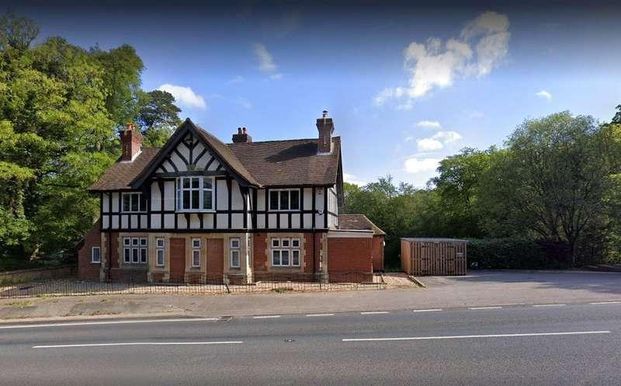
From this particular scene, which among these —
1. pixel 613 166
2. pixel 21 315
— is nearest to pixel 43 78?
pixel 21 315

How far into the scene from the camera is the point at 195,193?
22484 mm

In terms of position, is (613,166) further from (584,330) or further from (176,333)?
(176,333)

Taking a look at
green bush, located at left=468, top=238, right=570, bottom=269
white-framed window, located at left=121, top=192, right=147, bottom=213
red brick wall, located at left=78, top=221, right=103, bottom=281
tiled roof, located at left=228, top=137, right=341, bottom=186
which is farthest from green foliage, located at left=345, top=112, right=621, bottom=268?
red brick wall, located at left=78, top=221, right=103, bottom=281

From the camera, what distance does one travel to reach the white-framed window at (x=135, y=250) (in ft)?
80.1

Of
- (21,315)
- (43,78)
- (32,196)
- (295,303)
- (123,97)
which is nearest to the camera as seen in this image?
(21,315)

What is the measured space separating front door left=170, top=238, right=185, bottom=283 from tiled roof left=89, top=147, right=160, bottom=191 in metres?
4.35

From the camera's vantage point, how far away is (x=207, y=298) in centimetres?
1714

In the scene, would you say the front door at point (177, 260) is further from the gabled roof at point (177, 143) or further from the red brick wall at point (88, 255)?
the red brick wall at point (88, 255)

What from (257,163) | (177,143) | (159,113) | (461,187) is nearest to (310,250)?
(257,163)

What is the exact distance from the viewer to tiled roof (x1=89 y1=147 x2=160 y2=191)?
80.3 feet

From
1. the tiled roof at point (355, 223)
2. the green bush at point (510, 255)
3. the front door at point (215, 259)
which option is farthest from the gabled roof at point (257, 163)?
the green bush at point (510, 255)

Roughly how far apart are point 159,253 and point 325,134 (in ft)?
38.1

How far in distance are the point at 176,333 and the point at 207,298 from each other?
6.25m

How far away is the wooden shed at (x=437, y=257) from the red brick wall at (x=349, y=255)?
4634 mm
